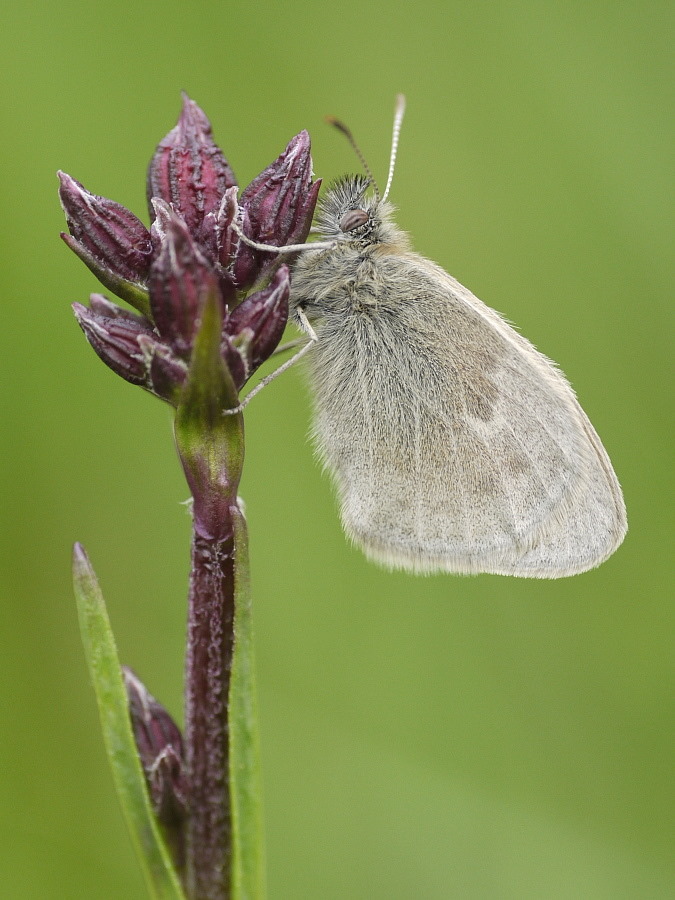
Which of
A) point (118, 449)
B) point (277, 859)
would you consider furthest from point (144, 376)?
point (277, 859)

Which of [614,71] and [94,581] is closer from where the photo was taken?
[94,581]

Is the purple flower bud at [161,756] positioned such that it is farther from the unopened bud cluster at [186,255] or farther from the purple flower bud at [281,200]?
the purple flower bud at [281,200]

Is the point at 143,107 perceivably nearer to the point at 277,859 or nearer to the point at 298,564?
the point at 298,564

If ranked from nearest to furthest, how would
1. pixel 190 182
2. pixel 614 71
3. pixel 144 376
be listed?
1. pixel 144 376
2. pixel 190 182
3. pixel 614 71

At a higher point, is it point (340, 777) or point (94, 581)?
point (94, 581)

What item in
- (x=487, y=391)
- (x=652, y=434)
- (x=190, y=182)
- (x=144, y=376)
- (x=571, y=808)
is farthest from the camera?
(x=652, y=434)

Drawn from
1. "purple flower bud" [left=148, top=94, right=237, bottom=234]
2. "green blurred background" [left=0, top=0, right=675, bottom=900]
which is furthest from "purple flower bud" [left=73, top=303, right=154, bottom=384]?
"green blurred background" [left=0, top=0, right=675, bottom=900]
